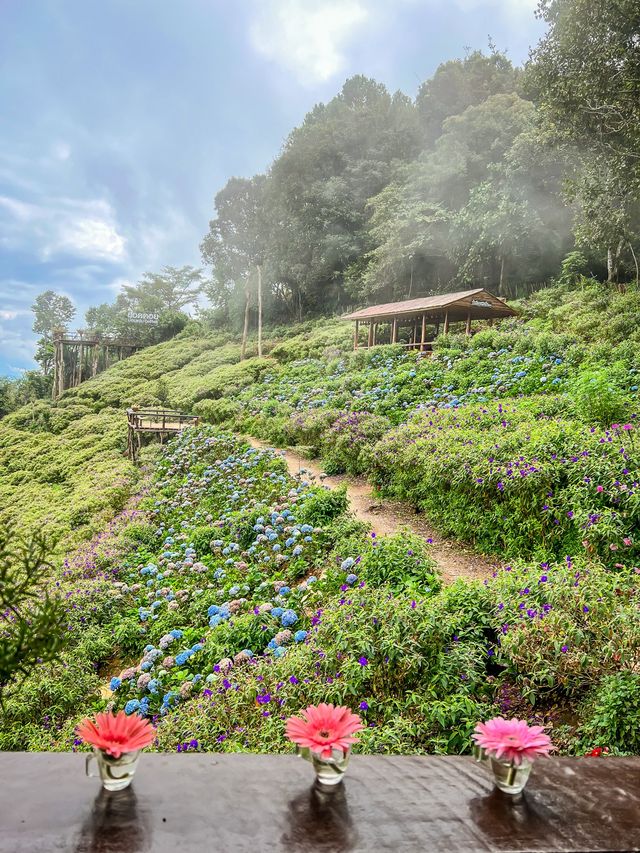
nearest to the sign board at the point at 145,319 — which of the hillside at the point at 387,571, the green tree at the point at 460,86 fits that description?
the green tree at the point at 460,86

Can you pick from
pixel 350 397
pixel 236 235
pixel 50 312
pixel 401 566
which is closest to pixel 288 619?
pixel 401 566

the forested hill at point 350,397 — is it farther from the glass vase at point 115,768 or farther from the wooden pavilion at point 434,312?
the glass vase at point 115,768

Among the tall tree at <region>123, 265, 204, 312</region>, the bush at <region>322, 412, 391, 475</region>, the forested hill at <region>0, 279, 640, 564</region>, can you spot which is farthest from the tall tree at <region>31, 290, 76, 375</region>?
the bush at <region>322, 412, 391, 475</region>

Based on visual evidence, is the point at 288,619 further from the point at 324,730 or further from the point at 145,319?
the point at 145,319

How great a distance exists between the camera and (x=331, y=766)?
889 millimetres

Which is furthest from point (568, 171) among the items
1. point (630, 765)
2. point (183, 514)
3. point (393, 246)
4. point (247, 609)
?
point (630, 765)

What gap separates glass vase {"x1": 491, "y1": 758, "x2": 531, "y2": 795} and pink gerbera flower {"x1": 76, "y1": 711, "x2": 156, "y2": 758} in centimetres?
58

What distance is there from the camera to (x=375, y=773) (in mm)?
948

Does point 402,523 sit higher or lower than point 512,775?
lower

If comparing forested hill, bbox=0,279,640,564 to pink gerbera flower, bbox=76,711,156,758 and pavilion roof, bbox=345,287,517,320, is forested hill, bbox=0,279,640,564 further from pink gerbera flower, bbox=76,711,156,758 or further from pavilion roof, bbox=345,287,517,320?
pink gerbera flower, bbox=76,711,156,758

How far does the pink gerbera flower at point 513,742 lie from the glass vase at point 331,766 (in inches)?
9.9

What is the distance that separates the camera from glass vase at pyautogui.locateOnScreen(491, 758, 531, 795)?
0.89 meters

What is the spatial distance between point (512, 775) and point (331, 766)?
0.99 ft

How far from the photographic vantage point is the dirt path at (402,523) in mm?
5336
